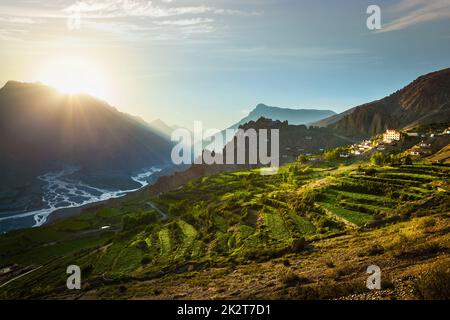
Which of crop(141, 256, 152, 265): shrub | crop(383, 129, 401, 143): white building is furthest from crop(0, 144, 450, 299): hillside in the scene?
crop(383, 129, 401, 143): white building

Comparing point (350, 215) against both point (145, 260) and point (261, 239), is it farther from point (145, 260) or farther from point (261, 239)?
point (145, 260)

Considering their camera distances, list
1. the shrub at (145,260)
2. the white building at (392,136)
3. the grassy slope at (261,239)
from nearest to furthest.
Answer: the grassy slope at (261,239)
the shrub at (145,260)
the white building at (392,136)

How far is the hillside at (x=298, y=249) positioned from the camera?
22297 millimetres

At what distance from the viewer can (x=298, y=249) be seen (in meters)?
32.6

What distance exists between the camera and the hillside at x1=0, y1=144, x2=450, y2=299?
878 inches

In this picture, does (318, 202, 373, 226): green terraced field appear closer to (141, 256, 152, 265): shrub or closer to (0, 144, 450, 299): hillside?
(0, 144, 450, 299): hillside


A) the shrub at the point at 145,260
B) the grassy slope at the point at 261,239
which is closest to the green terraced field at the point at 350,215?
the grassy slope at the point at 261,239

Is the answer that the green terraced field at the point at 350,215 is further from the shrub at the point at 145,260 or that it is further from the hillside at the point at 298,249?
the shrub at the point at 145,260

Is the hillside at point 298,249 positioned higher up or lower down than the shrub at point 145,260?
higher up

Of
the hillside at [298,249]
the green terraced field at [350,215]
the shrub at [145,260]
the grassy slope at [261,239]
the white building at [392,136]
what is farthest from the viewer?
the white building at [392,136]

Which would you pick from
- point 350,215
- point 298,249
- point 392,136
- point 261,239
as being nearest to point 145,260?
point 261,239

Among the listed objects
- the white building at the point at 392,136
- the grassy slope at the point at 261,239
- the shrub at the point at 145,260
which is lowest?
the shrub at the point at 145,260
